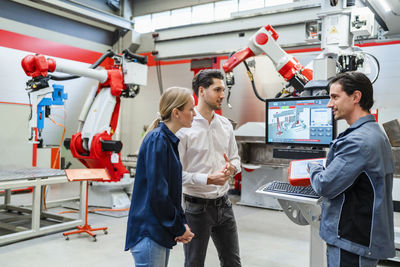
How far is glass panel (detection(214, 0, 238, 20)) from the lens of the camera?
8227mm

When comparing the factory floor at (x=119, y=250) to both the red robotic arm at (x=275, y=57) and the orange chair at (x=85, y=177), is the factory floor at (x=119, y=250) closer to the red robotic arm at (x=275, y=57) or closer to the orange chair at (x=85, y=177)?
the orange chair at (x=85, y=177)

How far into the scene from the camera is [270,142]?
2.86m

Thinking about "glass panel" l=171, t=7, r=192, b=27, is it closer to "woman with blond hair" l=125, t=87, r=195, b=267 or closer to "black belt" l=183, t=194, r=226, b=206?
"black belt" l=183, t=194, r=226, b=206

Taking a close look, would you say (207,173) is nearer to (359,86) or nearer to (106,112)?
(359,86)

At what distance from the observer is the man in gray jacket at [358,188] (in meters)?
1.58

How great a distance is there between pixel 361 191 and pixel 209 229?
3.05 feet

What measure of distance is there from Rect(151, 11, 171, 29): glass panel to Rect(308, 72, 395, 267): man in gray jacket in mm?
8134

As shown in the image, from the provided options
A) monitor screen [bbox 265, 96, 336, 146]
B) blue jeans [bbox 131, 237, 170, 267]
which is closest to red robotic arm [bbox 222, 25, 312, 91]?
monitor screen [bbox 265, 96, 336, 146]

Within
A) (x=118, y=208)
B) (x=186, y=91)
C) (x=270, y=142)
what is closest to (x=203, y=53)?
(x=118, y=208)

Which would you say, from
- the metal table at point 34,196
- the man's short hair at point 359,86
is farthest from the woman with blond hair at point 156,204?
the metal table at point 34,196

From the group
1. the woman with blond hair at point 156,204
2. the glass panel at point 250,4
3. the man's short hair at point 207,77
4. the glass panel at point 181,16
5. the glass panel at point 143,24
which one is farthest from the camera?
the glass panel at point 143,24

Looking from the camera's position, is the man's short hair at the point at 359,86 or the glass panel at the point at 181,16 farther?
the glass panel at the point at 181,16

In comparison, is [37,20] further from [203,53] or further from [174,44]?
[203,53]

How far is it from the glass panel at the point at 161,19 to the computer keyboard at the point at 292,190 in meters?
7.79
